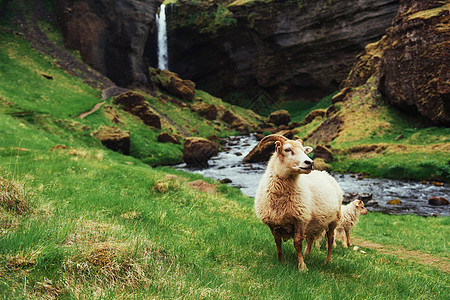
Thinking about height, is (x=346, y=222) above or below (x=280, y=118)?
above

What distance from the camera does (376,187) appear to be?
2523 cm

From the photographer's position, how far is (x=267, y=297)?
3.90 m

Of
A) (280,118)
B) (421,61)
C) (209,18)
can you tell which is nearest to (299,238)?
(421,61)

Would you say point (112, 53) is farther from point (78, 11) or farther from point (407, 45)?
point (407, 45)

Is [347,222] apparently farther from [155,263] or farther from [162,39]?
[162,39]

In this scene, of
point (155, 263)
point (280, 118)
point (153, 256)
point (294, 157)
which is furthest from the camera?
point (280, 118)

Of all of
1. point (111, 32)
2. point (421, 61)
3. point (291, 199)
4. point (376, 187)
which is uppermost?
point (111, 32)

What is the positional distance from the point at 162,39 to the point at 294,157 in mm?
91758

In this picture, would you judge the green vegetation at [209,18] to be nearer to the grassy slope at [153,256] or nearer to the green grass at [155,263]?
the grassy slope at [153,256]

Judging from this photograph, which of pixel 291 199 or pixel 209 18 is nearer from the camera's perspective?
pixel 291 199

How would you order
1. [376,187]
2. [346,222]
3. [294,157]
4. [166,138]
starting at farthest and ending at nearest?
[166,138], [376,187], [346,222], [294,157]

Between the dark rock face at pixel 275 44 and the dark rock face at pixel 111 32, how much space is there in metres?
31.9

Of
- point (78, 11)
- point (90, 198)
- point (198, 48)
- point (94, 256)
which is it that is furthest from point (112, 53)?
point (94, 256)

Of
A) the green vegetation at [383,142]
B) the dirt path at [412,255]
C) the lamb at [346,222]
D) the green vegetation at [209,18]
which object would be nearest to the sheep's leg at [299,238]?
the lamb at [346,222]
